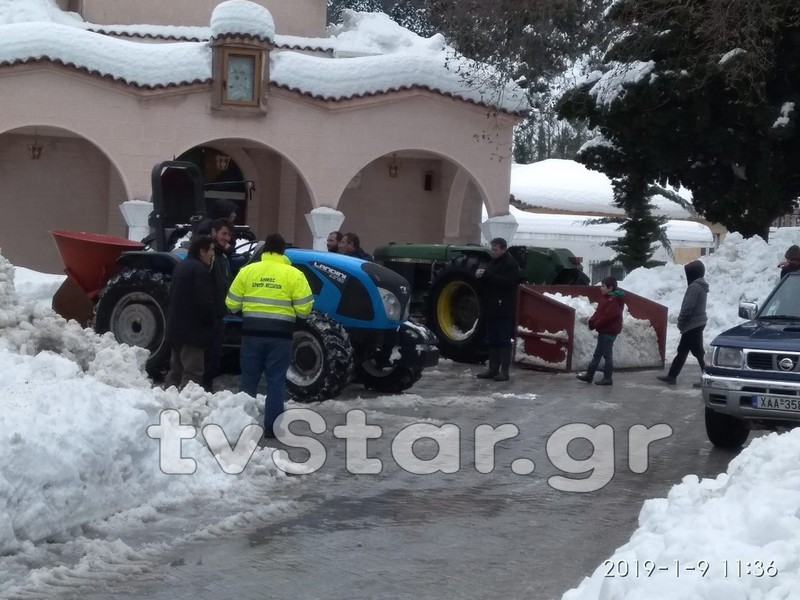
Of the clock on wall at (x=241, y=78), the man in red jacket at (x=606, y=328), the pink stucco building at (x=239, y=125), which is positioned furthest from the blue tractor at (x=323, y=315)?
the clock on wall at (x=241, y=78)

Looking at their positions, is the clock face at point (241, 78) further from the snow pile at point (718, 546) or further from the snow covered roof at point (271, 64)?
the snow pile at point (718, 546)

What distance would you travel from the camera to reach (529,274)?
1948cm

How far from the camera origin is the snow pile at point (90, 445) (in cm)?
728

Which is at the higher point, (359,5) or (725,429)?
(359,5)

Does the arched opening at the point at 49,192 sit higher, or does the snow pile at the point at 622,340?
the arched opening at the point at 49,192

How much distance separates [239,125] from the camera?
22203mm

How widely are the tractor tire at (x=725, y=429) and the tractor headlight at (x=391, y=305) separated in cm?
353

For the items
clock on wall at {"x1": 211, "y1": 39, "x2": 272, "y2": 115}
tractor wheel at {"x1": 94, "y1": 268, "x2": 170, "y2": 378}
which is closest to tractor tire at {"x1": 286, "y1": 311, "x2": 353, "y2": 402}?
tractor wheel at {"x1": 94, "y1": 268, "x2": 170, "y2": 378}

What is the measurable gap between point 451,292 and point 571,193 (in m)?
28.8

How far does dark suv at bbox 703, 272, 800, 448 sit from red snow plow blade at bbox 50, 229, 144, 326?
666 centimetres

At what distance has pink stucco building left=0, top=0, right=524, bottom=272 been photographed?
21.4 metres

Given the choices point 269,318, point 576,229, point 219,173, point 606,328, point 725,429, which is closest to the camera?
point 269,318

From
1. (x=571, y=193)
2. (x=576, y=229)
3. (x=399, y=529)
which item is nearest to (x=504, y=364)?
(x=399, y=529)
